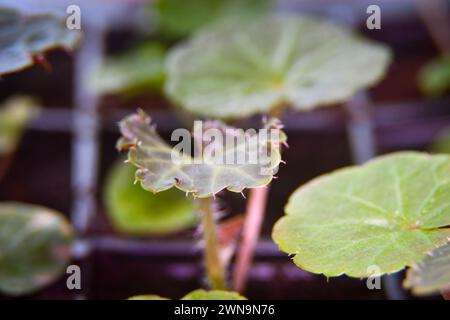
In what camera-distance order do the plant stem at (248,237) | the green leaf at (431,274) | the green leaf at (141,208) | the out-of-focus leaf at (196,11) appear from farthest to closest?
the out-of-focus leaf at (196,11) → the green leaf at (141,208) → the plant stem at (248,237) → the green leaf at (431,274)

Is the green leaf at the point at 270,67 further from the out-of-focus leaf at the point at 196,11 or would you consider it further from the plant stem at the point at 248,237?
the out-of-focus leaf at the point at 196,11

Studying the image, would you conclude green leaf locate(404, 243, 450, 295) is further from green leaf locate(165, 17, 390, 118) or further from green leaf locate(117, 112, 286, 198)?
green leaf locate(165, 17, 390, 118)

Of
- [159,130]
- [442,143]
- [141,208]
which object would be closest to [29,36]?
[141,208]

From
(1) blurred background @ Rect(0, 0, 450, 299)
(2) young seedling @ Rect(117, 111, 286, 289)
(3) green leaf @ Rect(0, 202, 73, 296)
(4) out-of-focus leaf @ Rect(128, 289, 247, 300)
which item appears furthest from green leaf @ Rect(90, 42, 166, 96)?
(4) out-of-focus leaf @ Rect(128, 289, 247, 300)

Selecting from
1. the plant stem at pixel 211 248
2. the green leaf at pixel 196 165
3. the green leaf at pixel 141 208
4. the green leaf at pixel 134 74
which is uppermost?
the green leaf at pixel 134 74

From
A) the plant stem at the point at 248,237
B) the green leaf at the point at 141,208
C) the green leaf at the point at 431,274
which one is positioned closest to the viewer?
the green leaf at the point at 431,274

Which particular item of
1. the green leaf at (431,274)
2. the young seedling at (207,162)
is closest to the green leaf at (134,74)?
the young seedling at (207,162)

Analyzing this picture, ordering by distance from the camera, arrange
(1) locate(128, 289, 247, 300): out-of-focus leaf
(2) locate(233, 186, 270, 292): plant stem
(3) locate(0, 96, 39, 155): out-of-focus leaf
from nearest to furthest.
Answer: (1) locate(128, 289, 247, 300): out-of-focus leaf
(2) locate(233, 186, 270, 292): plant stem
(3) locate(0, 96, 39, 155): out-of-focus leaf

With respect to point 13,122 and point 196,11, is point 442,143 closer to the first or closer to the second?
point 196,11
